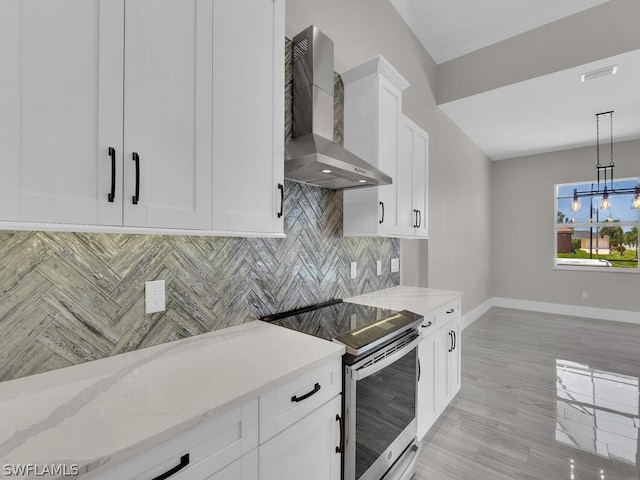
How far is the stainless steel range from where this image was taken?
4.33 ft

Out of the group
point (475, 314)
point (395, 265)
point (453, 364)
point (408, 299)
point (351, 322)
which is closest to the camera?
point (351, 322)

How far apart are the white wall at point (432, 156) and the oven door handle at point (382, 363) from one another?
5.12 feet

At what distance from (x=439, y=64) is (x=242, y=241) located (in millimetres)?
4132

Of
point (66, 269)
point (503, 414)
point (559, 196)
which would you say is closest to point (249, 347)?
point (66, 269)

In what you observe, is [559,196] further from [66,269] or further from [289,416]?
[66,269]

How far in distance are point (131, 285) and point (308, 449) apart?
0.98 metres

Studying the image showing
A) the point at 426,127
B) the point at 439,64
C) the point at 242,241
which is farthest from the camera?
the point at 439,64

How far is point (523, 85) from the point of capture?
3600mm

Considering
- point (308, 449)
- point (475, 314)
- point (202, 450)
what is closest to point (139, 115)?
point (202, 450)

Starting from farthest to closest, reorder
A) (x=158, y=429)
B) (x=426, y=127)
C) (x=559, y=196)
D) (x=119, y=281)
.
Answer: (x=559, y=196) → (x=426, y=127) → (x=119, y=281) → (x=158, y=429)

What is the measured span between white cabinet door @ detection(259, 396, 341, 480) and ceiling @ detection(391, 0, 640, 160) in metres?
3.87

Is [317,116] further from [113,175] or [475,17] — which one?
[475,17]

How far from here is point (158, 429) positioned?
2.41 feet

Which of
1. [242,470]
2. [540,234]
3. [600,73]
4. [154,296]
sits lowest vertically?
[242,470]
